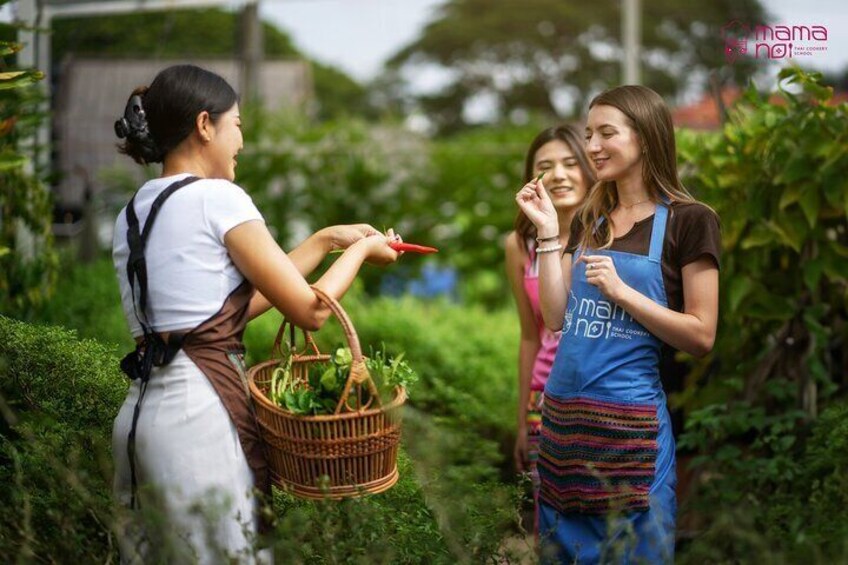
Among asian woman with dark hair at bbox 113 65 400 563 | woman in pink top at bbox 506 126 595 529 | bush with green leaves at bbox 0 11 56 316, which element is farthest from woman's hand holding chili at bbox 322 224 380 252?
bush with green leaves at bbox 0 11 56 316

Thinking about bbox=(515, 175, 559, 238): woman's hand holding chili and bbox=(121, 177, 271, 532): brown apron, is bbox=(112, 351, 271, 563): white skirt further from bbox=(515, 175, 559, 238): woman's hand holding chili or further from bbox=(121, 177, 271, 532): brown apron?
bbox=(515, 175, 559, 238): woman's hand holding chili

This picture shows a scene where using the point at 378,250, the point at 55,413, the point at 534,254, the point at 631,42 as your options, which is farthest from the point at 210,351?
the point at 631,42

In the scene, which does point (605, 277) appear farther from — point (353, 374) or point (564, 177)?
point (564, 177)

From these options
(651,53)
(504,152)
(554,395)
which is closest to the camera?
(554,395)

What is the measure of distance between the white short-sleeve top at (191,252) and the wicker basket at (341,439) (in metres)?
0.24

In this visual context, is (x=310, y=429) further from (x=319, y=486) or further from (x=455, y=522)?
(x=455, y=522)

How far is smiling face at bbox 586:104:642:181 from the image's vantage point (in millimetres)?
2971

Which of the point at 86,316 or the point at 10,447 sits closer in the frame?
the point at 10,447

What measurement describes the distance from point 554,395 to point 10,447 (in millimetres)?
1545

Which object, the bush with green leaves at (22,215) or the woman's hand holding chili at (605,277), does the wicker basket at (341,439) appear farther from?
the bush with green leaves at (22,215)

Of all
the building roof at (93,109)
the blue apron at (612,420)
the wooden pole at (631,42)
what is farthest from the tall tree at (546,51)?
the blue apron at (612,420)

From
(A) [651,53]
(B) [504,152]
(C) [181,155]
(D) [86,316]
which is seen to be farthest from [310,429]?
(A) [651,53]

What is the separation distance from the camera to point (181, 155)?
2604 millimetres

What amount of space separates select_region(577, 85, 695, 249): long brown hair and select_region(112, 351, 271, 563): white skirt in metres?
1.23
